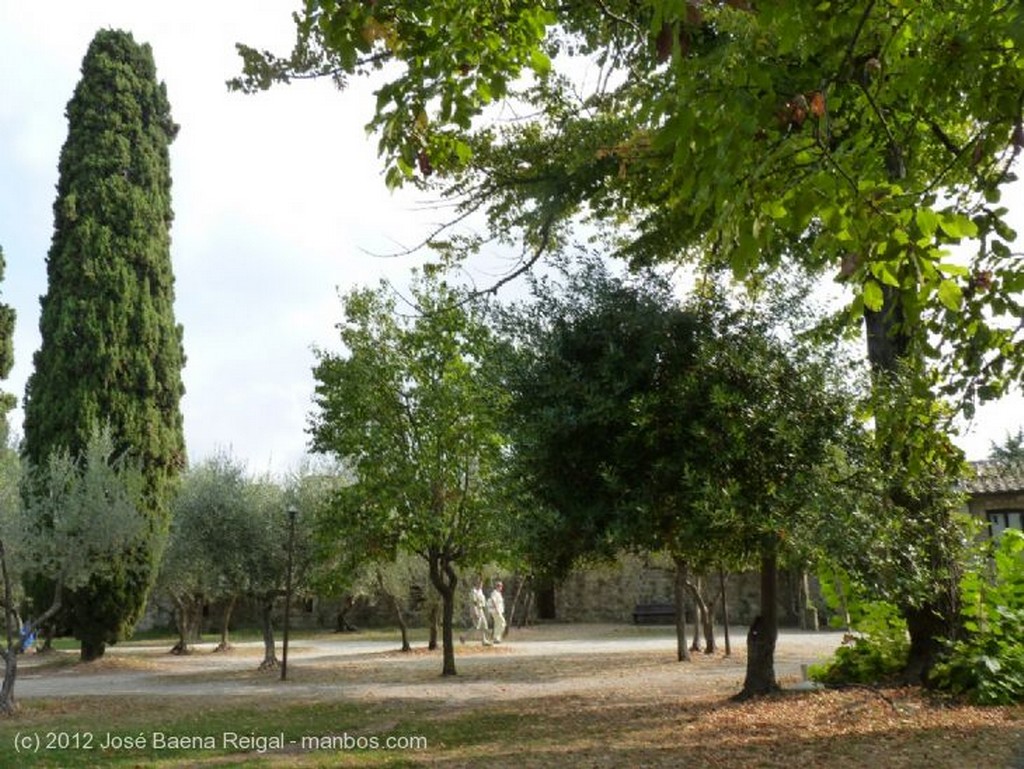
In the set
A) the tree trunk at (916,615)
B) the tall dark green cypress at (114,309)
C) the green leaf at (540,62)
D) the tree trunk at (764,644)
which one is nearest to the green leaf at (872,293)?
the green leaf at (540,62)

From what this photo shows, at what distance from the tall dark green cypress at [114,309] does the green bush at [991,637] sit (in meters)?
16.0

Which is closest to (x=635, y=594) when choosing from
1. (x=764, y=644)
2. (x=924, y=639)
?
(x=764, y=644)

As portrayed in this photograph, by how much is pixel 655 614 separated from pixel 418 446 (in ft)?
54.1

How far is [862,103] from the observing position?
539 cm

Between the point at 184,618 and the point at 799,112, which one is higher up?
the point at 799,112

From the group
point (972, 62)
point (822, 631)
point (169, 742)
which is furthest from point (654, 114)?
point (822, 631)

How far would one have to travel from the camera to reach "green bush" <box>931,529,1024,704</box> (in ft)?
31.3

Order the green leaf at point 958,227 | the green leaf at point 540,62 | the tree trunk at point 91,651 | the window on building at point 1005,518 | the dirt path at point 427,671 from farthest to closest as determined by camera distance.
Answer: the window on building at point 1005,518
the tree trunk at point 91,651
the dirt path at point 427,671
the green leaf at point 540,62
the green leaf at point 958,227

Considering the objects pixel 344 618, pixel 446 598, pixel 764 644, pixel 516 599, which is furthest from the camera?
pixel 344 618

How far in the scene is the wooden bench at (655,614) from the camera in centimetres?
3084

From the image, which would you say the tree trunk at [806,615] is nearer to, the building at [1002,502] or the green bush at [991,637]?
the building at [1002,502]

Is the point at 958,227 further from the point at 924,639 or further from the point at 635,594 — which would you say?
the point at 635,594

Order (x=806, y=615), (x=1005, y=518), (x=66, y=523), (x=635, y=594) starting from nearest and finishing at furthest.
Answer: (x=66, y=523)
(x=1005, y=518)
(x=806, y=615)
(x=635, y=594)

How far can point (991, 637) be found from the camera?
33.1ft
